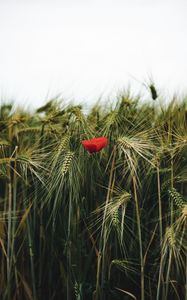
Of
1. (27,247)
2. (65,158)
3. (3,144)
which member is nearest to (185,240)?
(65,158)

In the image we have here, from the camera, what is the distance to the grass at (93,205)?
2.24 m

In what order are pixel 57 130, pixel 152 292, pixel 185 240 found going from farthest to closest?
pixel 57 130 → pixel 152 292 → pixel 185 240

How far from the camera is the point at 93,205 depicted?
2391mm

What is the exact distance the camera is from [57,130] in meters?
2.51

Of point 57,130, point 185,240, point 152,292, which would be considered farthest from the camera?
point 57,130

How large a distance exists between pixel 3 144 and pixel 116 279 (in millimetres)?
833

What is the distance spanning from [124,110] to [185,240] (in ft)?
2.32

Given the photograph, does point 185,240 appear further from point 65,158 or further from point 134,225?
point 65,158

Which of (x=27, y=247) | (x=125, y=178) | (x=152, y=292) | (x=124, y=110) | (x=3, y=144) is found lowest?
(x=152, y=292)

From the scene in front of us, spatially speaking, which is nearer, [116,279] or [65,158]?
[65,158]

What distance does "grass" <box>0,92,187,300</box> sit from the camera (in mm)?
2238

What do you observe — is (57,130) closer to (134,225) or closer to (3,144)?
(3,144)

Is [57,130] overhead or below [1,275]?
overhead

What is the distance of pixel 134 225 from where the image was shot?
2344 millimetres
